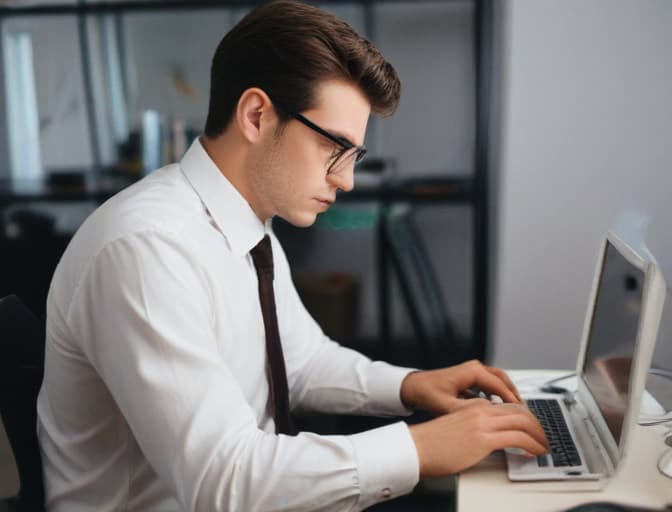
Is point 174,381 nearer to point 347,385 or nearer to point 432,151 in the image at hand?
point 347,385

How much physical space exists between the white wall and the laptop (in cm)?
143

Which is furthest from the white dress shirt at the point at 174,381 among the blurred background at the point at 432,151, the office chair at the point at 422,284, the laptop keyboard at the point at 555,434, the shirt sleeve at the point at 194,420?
the office chair at the point at 422,284

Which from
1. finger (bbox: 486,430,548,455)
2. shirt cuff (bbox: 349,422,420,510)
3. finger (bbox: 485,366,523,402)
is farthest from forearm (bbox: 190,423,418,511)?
finger (bbox: 485,366,523,402)

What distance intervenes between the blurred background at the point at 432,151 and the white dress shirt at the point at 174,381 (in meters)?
1.59

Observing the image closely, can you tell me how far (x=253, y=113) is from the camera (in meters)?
1.14

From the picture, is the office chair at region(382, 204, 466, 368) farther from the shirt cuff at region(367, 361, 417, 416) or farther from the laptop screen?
the laptop screen

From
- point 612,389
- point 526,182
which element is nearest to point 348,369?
point 612,389

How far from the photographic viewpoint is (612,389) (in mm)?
1052

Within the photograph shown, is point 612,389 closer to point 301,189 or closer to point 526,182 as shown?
point 301,189

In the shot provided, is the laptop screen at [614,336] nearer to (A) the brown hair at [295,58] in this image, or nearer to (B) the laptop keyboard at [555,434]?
(B) the laptop keyboard at [555,434]

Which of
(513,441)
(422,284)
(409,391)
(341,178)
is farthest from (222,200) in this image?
(422,284)

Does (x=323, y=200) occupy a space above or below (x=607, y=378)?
above

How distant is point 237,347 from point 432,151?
212cm

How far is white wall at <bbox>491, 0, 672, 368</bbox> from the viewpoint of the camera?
2.52 m
